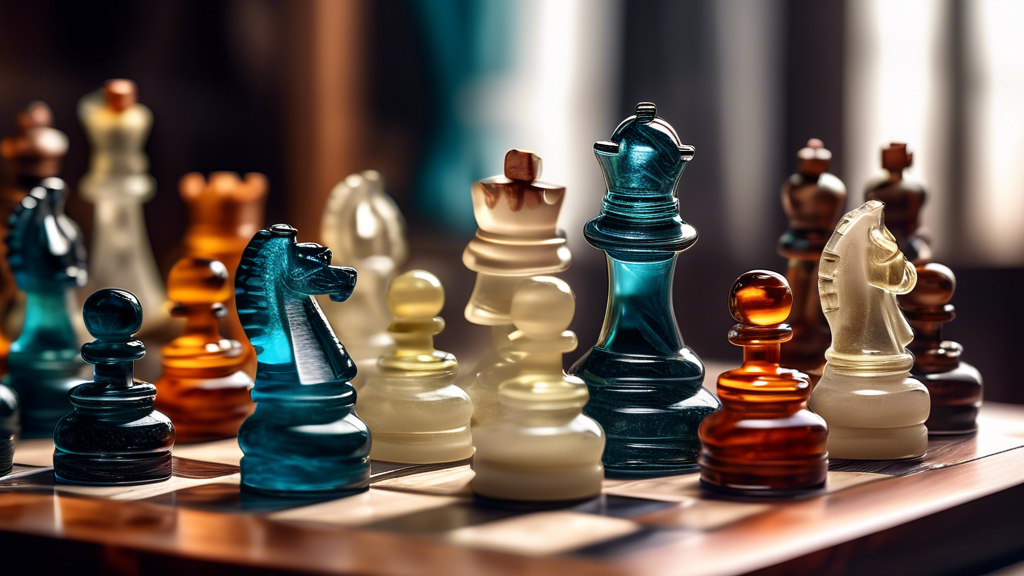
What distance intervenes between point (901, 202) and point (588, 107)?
1.62m

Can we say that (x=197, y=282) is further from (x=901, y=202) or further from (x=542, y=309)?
(x=901, y=202)

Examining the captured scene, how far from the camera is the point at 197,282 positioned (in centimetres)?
152

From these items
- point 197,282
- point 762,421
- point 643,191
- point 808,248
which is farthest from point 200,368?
point 808,248

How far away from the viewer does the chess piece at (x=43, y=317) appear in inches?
61.5

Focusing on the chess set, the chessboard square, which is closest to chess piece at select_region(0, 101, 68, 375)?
the chess set

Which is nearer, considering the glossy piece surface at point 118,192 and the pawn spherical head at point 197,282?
the pawn spherical head at point 197,282

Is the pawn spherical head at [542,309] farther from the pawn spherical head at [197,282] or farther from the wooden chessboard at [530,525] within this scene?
the pawn spherical head at [197,282]

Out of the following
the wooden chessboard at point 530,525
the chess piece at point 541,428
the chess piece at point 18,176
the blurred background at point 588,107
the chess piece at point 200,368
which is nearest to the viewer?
the wooden chessboard at point 530,525

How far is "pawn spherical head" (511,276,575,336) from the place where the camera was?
1156 mm

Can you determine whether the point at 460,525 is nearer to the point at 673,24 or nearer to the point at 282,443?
the point at 282,443

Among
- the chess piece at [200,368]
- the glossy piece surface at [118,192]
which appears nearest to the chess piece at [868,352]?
the chess piece at [200,368]

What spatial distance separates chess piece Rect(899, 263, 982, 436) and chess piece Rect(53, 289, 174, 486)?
38.5 inches

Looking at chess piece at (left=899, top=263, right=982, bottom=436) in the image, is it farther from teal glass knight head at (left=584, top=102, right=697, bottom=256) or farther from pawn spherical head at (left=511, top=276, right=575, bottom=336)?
pawn spherical head at (left=511, top=276, right=575, bottom=336)

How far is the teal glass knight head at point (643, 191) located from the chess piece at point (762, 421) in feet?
0.48
